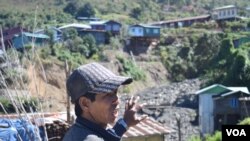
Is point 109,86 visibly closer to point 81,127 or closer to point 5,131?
point 81,127

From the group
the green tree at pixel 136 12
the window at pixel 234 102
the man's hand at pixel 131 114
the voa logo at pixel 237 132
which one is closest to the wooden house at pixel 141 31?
the green tree at pixel 136 12

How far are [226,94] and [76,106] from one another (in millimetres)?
17596

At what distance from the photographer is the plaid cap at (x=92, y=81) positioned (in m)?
2.16

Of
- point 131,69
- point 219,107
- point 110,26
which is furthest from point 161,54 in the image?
point 219,107

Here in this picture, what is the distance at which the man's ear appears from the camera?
2193 millimetres

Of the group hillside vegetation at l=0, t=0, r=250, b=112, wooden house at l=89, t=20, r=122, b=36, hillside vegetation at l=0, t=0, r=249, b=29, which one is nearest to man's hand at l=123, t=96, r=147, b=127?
hillside vegetation at l=0, t=0, r=250, b=112

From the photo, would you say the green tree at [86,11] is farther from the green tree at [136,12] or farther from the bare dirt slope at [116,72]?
the bare dirt slope at [116,72]

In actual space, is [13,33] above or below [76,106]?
below

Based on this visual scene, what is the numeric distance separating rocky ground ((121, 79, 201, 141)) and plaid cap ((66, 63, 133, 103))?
14.4m

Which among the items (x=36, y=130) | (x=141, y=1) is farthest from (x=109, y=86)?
(x=141, y=1)

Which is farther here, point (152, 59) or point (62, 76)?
point (152, 59)

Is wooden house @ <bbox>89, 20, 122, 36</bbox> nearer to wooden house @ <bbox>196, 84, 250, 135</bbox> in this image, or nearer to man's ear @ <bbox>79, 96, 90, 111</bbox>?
wooden house @ <bbox>196, 84, 250, 135</bbox>

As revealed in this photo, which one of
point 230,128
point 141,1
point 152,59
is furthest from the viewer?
point 141,1

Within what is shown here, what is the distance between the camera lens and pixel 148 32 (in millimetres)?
36688
